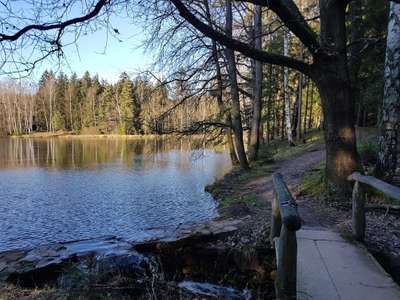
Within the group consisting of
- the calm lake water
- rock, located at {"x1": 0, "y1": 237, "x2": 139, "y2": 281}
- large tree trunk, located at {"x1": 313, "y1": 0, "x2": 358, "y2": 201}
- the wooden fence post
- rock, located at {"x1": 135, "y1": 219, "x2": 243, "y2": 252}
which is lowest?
the calm lake water

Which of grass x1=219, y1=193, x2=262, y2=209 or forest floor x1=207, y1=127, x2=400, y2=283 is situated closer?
forest floor x1=207, y1=127, x2=400, y2=283

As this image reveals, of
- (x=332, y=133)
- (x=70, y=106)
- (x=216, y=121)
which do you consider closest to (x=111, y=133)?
(x=70, y=106)

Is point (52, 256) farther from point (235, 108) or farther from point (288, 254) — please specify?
point (235, 108)

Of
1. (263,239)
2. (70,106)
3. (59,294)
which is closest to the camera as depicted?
(59,294)

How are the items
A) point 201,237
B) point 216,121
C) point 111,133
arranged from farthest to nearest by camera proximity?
point 111,133 → point 216,121 → point 201,237

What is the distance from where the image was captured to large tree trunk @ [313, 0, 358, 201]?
24.9 feet

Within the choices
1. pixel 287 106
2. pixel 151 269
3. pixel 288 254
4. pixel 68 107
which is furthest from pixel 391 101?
pixel 68 107

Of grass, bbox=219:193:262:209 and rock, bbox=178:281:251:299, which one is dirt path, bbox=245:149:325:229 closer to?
grass, bbox=219:193:262:209

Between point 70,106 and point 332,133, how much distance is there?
77.7 meters

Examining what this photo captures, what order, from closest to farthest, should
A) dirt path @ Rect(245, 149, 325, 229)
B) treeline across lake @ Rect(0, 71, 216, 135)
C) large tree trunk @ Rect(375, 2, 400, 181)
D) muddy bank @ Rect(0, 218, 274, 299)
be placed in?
1. muddy bank @ Rect(0, 218, 274, 299)
2. dirt path @ Rect(245, 149, 325, 229)
3. large tree trunk @ Rect(375, 2, 400, 181)
4. treeline across lake @ Rect(0, 71, 216, 135)

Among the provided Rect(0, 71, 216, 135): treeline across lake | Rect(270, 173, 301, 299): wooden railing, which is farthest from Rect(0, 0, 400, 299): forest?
Rect(0, 71, 216, 135): treeline across lake

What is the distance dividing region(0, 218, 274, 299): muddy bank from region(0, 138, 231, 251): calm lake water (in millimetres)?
968

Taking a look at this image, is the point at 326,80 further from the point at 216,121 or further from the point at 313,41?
the point at 216,121

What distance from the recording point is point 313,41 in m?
7.23
